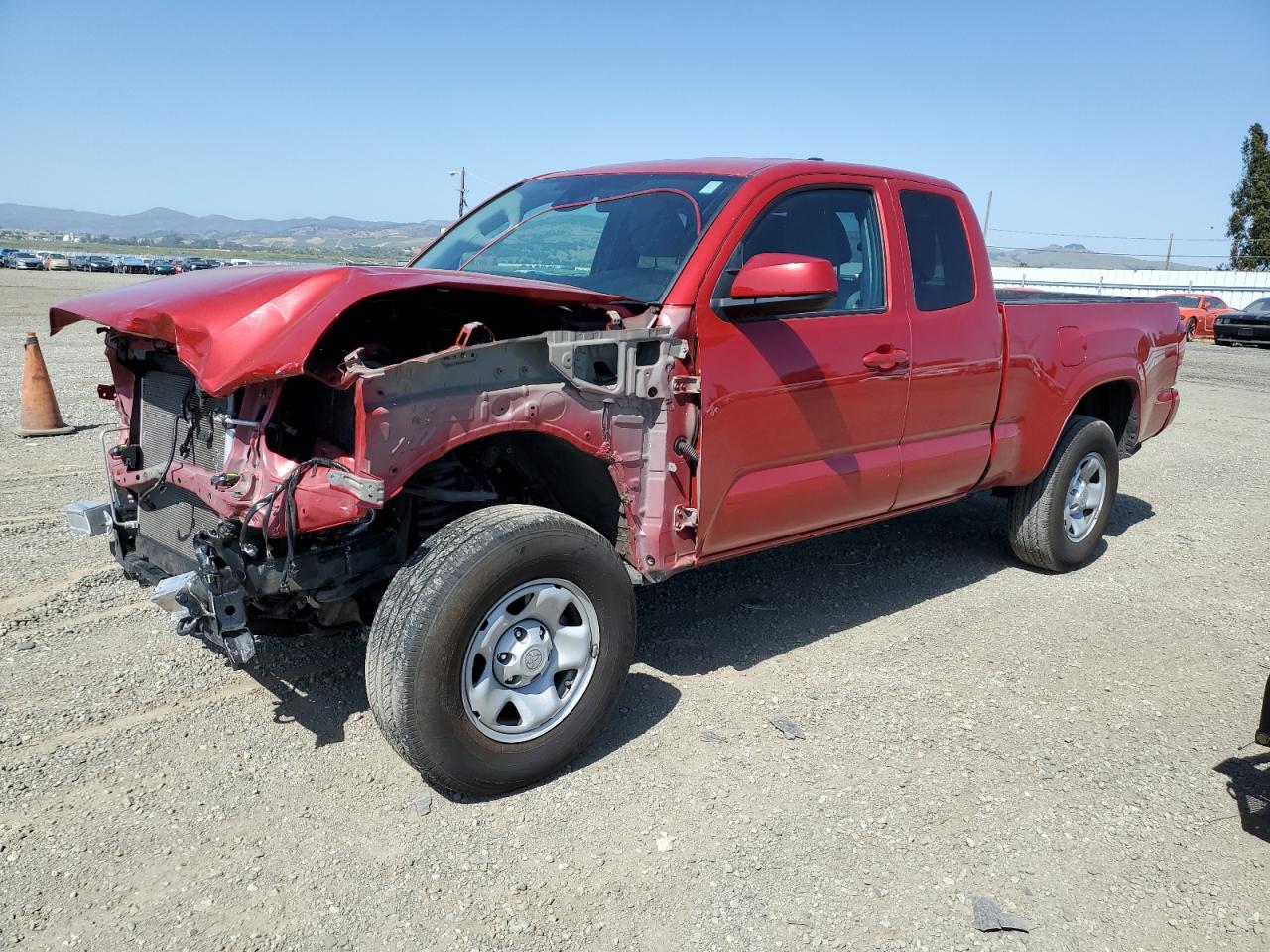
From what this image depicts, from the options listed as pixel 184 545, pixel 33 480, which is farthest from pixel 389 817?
pixel 33 480

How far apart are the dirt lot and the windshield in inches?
64.3

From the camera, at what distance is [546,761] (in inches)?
125

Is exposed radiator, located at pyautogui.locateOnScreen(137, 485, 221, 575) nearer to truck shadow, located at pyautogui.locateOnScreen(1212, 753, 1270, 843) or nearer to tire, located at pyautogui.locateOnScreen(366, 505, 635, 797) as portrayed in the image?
tire, located at pyautogui.locateOnScreen(366, 505, 635, 797)

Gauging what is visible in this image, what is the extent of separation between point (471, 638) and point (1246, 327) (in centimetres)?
2734

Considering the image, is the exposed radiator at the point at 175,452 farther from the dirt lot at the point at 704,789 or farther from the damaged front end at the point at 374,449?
the dirt lot at the point at 704,789

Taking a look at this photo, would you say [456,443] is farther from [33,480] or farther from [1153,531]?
[1153,531]

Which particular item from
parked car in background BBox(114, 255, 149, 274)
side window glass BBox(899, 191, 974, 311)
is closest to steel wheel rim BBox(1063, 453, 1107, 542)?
side window glass BBox(899, 191, 974, 311)

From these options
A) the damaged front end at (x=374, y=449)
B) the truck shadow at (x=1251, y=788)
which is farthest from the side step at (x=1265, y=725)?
the damaged front end at (x=374, y=449)

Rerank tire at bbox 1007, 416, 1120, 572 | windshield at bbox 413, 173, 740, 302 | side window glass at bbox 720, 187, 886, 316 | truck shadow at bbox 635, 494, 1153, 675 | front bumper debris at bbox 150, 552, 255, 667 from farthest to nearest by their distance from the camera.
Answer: tire at bbox 1007, 416, 1120, 572 → truck shadow at bbox 635, 494, 1153, 675 → side window glass at bbox 720, 187, 886, 316 → windshield at bbox 413, 173, 740, 302 → front bumper debris at bbox 150, 552, 255, 667

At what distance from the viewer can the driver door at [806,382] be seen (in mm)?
3516

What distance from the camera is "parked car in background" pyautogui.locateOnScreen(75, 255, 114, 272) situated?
214ft

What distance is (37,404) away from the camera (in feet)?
25.4

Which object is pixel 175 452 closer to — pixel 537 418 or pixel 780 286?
pixel 537 418

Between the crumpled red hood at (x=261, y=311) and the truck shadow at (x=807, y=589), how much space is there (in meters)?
1.87
